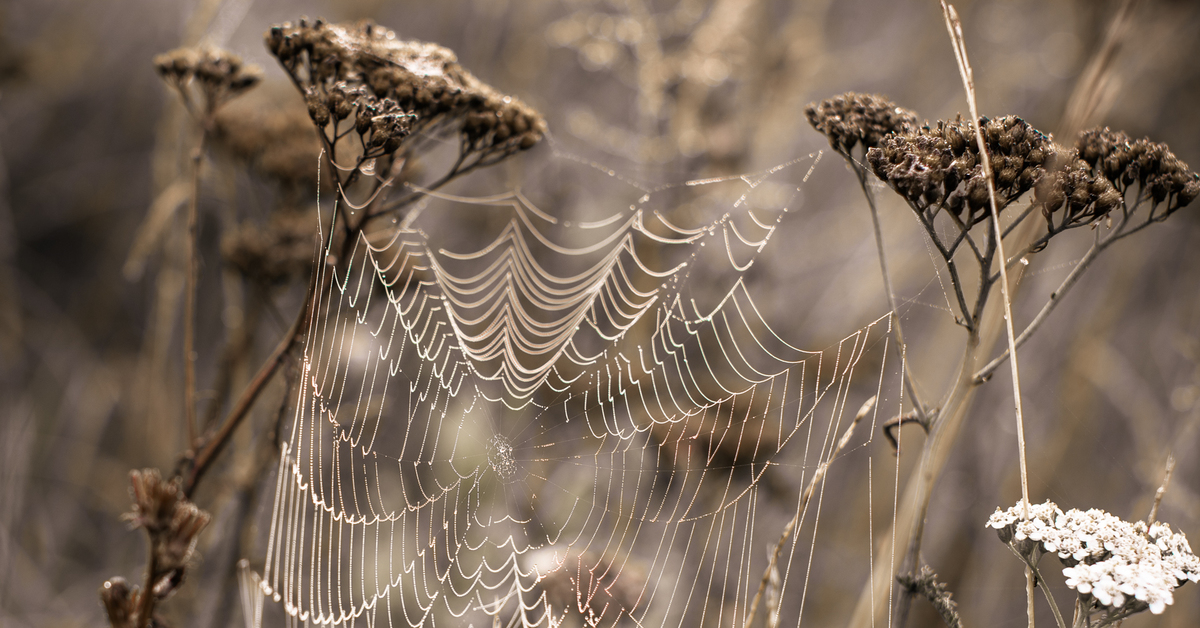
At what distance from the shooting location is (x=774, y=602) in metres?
0.84

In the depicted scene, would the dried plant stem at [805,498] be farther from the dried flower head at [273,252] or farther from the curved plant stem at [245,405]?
the dried flower head at [273,252]

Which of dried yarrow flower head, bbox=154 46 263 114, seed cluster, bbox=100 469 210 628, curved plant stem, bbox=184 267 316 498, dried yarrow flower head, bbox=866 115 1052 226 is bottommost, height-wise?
seed cluster, bbox=100 469 210 628

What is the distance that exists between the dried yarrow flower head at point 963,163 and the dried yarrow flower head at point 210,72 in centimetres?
109

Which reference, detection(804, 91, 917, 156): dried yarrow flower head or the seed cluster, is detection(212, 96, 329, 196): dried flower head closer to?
the seed cluster

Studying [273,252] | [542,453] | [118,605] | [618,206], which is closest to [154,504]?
[118,605]

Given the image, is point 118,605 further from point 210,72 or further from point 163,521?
point 210,72

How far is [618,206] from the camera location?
2.57m

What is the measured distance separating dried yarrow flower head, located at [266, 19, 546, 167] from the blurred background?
69 centimetres

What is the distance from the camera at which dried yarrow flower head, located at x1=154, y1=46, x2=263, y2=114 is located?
44.2 inches

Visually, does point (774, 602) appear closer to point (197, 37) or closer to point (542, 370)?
point (542, 370)

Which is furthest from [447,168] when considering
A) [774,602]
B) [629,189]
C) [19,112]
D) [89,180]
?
[774,602]

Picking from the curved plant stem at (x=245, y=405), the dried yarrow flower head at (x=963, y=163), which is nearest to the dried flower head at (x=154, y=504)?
the curved plant stem at (x=245, y=405)

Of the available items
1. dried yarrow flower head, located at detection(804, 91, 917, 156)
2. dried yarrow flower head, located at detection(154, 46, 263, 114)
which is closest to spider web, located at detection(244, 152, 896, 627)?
dried yarrow flower head, located at detection(154, 46, 263, 114)

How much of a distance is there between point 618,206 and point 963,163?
1.86m
